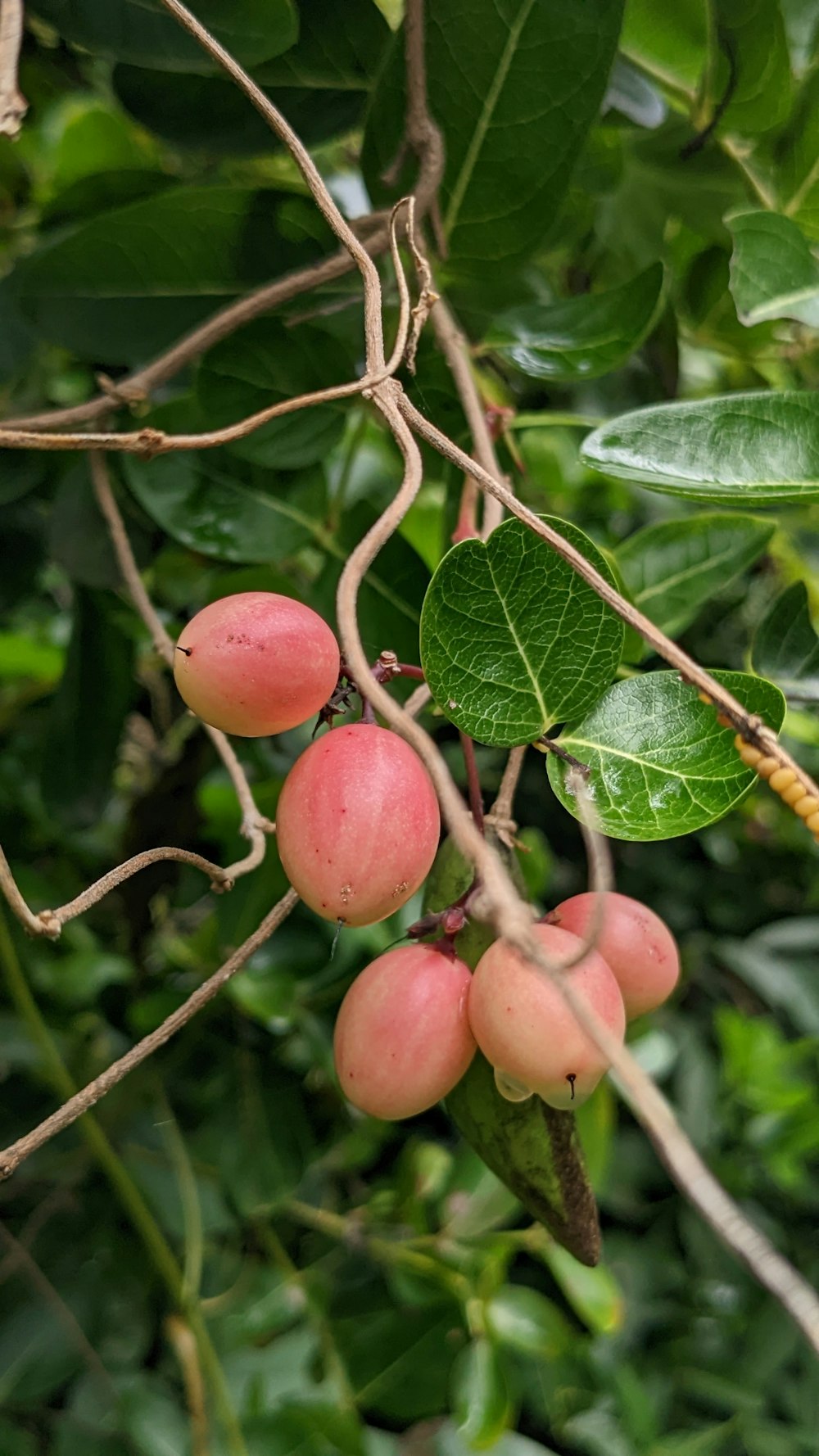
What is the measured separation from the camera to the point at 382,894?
0.26 m

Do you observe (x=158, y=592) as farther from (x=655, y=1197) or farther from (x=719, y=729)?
(x=655, y=1197)

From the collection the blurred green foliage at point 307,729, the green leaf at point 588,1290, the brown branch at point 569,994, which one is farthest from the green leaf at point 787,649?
the green leaf at point 588,1290

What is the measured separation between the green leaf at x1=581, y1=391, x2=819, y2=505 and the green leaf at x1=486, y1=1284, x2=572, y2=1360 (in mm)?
559

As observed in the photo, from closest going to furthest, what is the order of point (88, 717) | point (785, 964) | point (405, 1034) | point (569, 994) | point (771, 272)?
point (569, 994) → point (405, 1034) → point (771, 272) → point (88, 717) → point (785, 964)

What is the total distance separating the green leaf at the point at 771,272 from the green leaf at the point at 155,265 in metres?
0.18

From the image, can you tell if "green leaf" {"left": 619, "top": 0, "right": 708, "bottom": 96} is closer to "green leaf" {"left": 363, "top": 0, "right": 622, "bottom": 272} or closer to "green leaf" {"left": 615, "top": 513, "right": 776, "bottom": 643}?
"green leaf" {"left": 363, "top": 0, "right": 622, "bottom": 272}

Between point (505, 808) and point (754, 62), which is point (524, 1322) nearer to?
point (505, 808)

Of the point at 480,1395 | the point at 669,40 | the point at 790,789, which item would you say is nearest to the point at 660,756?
the point at 790,789

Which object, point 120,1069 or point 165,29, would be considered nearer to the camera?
point 120,1069

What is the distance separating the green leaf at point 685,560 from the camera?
0.43m

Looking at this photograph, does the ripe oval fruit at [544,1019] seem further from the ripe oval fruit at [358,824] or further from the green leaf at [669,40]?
the green leaf at [669,40]

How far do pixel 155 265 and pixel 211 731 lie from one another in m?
0.22

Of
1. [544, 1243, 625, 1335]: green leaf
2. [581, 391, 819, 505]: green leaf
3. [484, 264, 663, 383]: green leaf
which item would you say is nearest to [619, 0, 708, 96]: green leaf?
[484, 264, 663, 383]: green leaf

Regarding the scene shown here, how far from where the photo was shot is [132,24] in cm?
41
